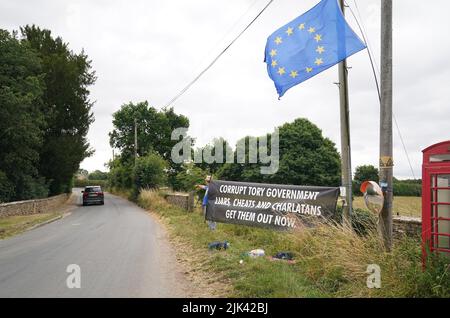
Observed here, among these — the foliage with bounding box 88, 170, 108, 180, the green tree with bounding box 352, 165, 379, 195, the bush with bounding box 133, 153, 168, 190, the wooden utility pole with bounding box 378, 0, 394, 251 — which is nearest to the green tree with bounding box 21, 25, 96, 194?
the bush with bounding box 133, 153, 168, 190

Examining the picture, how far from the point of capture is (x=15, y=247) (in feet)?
38.9

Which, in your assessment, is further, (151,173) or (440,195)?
(151,173)

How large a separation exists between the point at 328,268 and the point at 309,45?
5148 millimetres

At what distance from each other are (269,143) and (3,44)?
119 feet

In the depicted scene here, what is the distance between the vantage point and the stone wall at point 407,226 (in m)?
9.13

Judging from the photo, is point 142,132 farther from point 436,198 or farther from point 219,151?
point 436,198

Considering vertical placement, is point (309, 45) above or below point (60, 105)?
below

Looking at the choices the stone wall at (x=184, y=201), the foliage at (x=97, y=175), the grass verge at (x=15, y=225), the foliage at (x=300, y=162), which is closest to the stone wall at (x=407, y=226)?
the stone wall at (x=184, y=201)

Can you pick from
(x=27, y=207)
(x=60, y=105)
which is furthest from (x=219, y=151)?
(x=27, y=207)

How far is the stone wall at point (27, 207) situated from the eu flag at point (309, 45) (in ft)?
55.1

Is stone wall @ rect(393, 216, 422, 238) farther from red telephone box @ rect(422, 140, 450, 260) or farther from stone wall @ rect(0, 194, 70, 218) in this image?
stone wall @ rect(0, 194, 70, 218)

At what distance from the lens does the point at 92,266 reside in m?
8.60

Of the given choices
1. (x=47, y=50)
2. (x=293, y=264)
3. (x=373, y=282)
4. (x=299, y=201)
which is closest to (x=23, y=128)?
(x=47, y=50)
